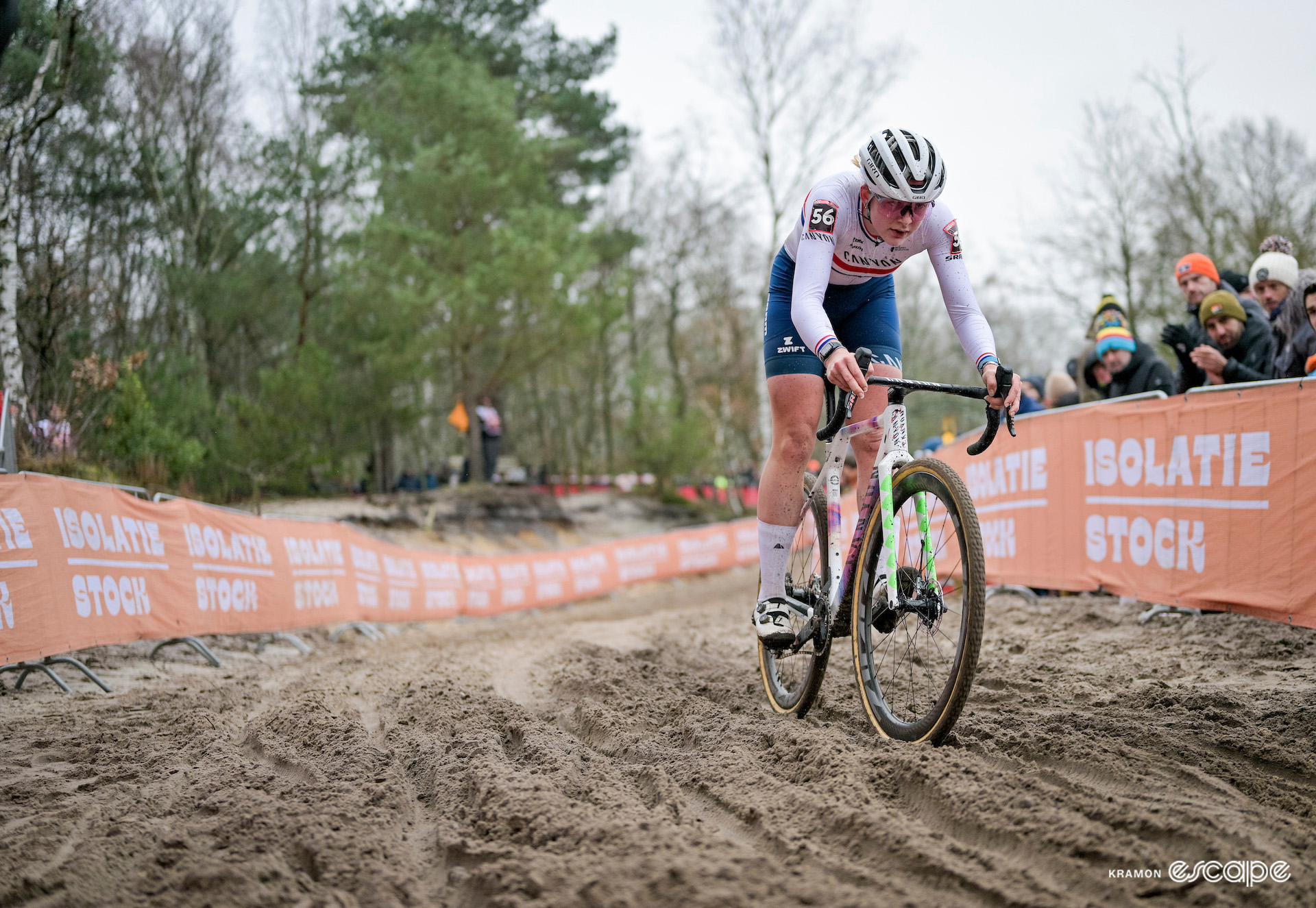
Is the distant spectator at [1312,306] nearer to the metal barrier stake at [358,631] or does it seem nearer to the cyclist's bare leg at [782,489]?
the cyclist's bare leg at [782,489]

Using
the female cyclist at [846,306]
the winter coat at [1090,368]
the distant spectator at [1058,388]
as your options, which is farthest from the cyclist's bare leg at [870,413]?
the distant spectator at [1058,388]

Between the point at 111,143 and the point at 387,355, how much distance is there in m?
9.01

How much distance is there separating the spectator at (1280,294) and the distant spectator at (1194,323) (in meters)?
0.11

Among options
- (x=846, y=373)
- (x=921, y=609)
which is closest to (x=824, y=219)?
(x=846, y=373)

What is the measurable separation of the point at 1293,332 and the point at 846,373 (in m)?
4.56

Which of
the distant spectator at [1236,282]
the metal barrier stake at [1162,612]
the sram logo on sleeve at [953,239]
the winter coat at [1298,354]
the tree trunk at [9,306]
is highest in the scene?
the tree trunk at [9,306]

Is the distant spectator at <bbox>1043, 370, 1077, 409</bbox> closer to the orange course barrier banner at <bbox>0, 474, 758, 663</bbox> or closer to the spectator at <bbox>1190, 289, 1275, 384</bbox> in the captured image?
the spectator at <bbox>1190, 289, 1275, 384</bbox>

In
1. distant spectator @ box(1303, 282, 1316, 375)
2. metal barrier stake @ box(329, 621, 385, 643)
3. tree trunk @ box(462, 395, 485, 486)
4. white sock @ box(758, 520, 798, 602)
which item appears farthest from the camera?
tree trunk @ box(462, 395, 485, 486)

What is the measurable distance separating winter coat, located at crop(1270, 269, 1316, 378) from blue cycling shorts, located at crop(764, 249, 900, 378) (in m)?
3.46

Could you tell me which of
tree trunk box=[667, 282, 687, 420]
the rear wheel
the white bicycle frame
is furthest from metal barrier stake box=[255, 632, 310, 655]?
tree trunk box=[667, 282, 687, 420]

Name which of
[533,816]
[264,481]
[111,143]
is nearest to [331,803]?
[533,816]

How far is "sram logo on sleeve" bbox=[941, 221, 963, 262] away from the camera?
370 cm

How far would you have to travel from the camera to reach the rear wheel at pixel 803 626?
3766 mm

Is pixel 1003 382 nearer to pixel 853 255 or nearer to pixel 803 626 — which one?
pixel 853 255
